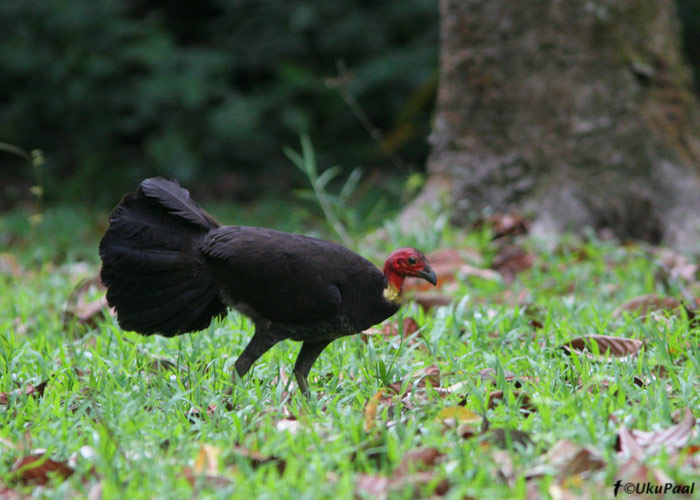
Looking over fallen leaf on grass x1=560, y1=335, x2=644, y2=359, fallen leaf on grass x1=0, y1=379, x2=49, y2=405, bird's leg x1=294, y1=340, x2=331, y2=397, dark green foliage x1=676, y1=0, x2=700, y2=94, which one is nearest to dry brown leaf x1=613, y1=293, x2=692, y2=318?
fallen leaf on grass x1=560, y1=335, x2=644, y2=359

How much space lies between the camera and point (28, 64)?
9.12 meters

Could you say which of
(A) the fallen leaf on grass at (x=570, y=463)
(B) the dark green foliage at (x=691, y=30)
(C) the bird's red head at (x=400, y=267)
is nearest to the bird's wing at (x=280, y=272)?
(C) the bird's red head at (x=400, y=267)

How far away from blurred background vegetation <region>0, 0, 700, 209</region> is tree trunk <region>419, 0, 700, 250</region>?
10.5 ft

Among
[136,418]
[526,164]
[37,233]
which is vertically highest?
[136,418]

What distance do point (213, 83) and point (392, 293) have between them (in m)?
6.70

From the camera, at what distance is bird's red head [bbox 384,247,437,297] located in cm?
297

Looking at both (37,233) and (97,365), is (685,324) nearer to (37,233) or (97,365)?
(97,365)

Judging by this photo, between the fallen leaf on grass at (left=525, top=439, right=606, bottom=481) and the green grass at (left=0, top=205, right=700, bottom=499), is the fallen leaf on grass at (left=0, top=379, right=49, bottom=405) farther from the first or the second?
the fallen leaf on grass at (left=525, top=439, right=606, bottom=481)

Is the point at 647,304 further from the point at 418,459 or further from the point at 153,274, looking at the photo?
the point at 153,274

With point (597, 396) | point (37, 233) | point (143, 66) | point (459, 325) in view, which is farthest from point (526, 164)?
point (143, 66)

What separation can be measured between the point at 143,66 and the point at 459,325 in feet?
23.0

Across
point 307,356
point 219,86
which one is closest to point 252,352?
point 307,356

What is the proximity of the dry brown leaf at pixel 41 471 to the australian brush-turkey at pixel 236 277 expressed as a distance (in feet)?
2.57

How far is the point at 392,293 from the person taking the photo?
9.73 ft
